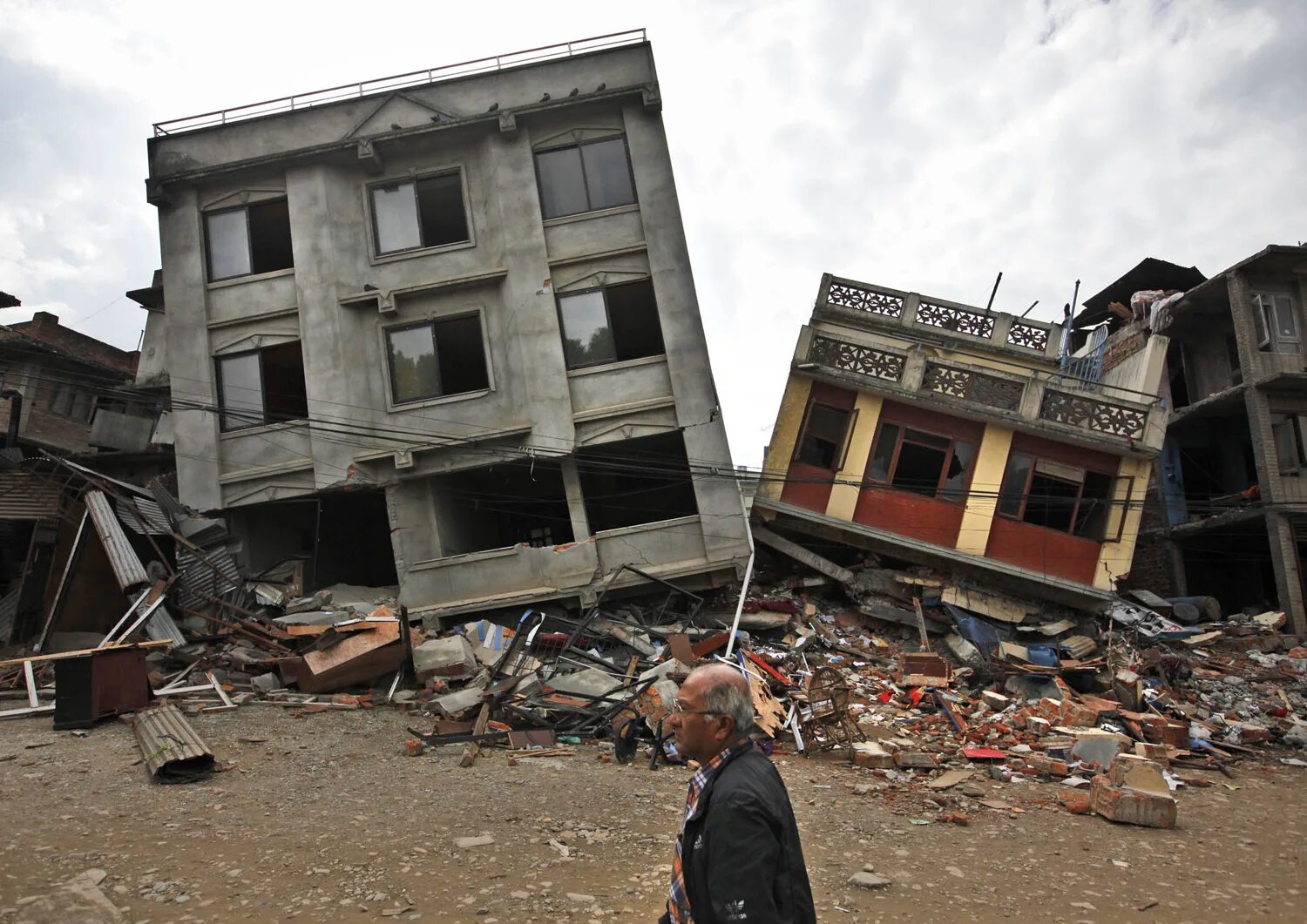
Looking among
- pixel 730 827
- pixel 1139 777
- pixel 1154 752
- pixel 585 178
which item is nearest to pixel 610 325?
pixel 585 178

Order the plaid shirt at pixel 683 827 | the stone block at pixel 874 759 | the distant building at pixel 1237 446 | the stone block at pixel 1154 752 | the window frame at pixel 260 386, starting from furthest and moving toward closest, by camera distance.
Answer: the distant building at pixel 1237 446 < the window frame at pixel 260 386 < the stone block at pixel 1154 752 < the stone block at pixel 874 759 < the plaid shirt at pixel 683 827

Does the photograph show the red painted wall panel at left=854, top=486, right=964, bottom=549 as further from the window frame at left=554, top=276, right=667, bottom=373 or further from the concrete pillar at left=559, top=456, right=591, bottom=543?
the concrete pillar at left=559, top=456, right=591, bottom=543

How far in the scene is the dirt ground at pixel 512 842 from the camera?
5.38m

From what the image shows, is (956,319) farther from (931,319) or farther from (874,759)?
(874,759)

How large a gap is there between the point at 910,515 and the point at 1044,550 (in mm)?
2630

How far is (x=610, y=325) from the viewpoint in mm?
16328

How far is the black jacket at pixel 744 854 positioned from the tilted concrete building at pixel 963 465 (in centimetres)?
1443

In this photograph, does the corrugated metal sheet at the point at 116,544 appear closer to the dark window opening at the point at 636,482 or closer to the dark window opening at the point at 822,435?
the dark window opening at the point at 636,482

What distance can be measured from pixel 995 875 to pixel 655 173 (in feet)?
43.8

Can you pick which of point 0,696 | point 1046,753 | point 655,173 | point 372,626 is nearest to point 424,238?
point 655,173

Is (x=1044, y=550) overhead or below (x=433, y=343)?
below

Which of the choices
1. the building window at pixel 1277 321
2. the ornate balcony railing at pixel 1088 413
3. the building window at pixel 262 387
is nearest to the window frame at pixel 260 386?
the building window at pixel 262 387

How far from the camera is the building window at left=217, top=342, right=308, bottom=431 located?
16781 millimetres

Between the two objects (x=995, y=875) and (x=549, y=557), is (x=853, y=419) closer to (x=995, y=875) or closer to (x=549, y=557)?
(x=549, y=557)
